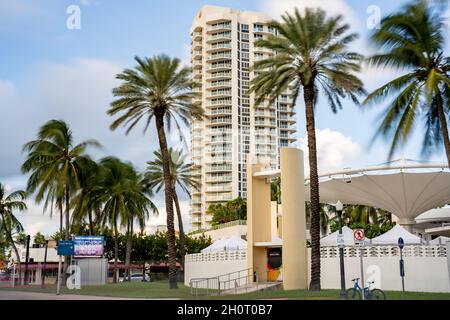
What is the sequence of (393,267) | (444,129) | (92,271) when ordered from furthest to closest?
1. (92,271)
2. (393,267)
3. (444,129)

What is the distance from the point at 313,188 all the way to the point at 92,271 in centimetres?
2997

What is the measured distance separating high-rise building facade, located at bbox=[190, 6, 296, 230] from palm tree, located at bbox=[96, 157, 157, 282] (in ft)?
198

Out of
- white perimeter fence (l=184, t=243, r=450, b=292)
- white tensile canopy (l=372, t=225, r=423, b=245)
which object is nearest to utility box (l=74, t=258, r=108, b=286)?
white perimeter fence (l=184, t=243, r=450, b=292)

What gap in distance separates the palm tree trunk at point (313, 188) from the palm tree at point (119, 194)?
31.2 meters

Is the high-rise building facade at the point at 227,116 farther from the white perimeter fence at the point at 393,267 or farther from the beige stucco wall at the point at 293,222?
the white perimeter fence at the point at 393,267

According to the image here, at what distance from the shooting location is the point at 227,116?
12962 centimetres

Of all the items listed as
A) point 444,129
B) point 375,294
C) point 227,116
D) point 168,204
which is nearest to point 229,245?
point 168,204

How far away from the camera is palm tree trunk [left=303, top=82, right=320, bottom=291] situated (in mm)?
32344

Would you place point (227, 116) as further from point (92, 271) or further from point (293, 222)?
point (293, 222)

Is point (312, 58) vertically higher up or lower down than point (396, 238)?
higher up

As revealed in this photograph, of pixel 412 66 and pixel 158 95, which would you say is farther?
pixel 158 95

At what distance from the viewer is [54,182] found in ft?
171

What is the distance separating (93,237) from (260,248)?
67.7 feet
